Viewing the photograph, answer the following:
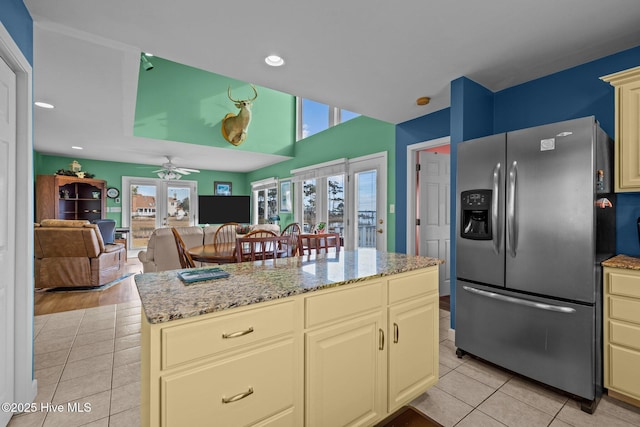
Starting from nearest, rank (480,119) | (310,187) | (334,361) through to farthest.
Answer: (334,361), (480,119), (310,187)

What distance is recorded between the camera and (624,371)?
172 cm

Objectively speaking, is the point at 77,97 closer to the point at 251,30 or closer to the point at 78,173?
the point at 251,30

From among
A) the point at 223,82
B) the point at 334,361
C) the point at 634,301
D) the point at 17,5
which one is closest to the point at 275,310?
the point at 334,361

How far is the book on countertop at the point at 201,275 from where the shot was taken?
1303mm

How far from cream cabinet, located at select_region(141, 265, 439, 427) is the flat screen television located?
21.0 ft

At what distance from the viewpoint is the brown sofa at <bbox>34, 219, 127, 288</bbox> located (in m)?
4.06

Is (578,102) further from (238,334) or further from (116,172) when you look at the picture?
(116,172)

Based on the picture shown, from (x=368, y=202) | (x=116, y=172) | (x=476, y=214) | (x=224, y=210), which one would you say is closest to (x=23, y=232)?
(x=476, y=214)

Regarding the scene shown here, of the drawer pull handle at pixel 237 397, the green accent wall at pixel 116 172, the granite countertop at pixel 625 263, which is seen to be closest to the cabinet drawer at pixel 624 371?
the granite countertop at pixel 625 263

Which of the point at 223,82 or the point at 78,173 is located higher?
the point at 223,82

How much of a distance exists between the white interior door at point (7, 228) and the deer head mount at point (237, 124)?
11.9ft

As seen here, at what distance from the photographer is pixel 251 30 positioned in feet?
6.36

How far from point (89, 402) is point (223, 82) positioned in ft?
17.1

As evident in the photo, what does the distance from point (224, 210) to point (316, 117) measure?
3.45m
